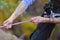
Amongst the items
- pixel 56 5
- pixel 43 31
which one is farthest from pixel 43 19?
pixel 43 31

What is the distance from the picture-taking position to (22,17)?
3328mm

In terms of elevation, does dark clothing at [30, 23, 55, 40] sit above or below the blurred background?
below

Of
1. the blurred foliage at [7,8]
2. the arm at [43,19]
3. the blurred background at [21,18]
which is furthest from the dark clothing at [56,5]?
the blurred foliage at [7,8]

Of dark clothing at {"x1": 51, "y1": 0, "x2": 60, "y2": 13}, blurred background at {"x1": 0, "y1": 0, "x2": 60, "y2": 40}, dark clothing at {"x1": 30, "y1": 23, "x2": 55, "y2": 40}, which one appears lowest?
dark clothing at {"x1": 30, "y1": 23, "x2": 55, "y2": 40}

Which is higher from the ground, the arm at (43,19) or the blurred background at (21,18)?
the blurred background at (21,18)

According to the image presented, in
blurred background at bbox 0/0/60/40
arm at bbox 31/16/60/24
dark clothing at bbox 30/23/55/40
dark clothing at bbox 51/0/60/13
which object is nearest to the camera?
arm at bbox 31/16/60/24

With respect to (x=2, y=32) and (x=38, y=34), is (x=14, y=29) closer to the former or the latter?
(x=2, y=32)

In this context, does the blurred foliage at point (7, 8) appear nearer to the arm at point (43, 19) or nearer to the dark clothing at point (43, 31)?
the dark clothing at point (43, 31)

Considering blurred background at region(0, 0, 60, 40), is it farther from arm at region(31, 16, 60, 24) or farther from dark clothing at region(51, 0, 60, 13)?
arm at region(31, 16, 60, 24)

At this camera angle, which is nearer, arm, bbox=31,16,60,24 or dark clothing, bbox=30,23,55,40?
arm, bbox=31,16,60,24

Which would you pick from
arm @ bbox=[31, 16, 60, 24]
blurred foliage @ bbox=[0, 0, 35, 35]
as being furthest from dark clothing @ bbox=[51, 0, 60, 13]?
blurred foliage @ bbox=[0, 0, 35, 35]

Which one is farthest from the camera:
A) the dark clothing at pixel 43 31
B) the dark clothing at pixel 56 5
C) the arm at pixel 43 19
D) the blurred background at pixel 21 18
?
the blurred background at pixel 21 18

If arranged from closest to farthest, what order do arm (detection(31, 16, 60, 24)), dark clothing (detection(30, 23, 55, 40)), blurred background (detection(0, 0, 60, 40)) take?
1. arm (detection(31, 16, 60, 24))
2. dark clothing (detection(30, 23, 55, 40))
3. blurred background (detection(0, 0, 60, 40))

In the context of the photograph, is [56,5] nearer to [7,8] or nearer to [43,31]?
[43,31]
